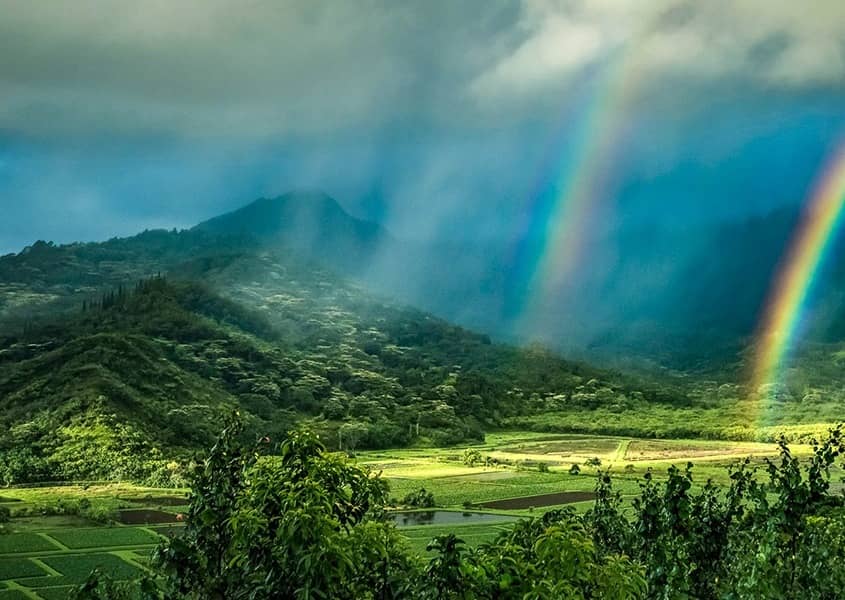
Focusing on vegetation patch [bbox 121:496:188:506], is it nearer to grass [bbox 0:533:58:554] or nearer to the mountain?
the mountain

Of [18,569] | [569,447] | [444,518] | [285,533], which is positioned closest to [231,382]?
[569,447]

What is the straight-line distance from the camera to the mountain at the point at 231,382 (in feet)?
258

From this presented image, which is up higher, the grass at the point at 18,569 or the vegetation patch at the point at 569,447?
the vegetation patch at the point at 569,447

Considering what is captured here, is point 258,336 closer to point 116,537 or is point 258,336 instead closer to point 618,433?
point 618,433

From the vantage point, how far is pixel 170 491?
66.2 metres

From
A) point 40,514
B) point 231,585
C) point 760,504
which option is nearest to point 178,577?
point 231,585

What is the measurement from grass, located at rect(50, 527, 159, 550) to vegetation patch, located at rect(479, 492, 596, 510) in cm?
2502

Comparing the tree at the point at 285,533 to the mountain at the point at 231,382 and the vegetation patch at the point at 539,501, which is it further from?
the vegetation patch at the point at 539,501

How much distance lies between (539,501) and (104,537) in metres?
32.3

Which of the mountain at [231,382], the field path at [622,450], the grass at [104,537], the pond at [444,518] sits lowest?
the pond at [444,518]

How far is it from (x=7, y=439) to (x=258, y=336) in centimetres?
8380

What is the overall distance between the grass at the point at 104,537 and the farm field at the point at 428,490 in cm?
6

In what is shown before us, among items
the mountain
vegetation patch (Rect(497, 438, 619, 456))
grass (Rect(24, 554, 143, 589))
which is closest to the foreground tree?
grass (Rect(24, 554, 143, 589))

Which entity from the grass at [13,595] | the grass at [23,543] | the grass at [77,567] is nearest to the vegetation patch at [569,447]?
the grass at [23,543]
